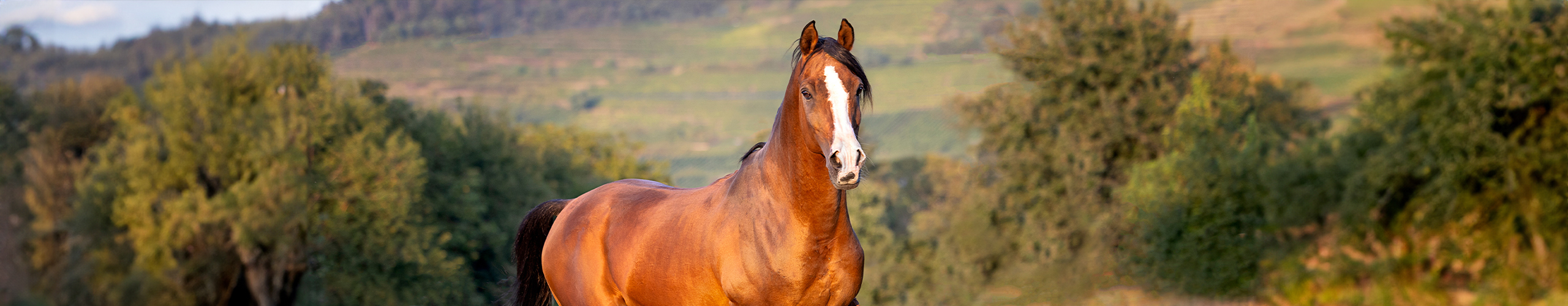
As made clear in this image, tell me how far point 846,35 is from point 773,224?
0.83m

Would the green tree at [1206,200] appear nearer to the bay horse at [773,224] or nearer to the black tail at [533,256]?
the black tail at [533,256]

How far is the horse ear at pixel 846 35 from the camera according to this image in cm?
404

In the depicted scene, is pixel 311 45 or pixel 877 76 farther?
pixel 877 76

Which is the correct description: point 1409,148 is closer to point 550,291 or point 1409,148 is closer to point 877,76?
point 550,291

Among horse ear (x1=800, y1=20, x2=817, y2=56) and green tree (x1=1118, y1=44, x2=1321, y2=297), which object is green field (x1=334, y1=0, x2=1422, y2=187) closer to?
green tree (x1=1118, y1=44, x2=1321, y2=297)

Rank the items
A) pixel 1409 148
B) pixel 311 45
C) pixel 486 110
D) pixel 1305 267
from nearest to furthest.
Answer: pixel 1409 148, pixel 1305 267, pixel 311 45, pixel 486 110

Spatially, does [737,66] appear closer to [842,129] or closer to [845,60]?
[845,60]

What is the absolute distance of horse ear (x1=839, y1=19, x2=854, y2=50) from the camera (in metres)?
4.04

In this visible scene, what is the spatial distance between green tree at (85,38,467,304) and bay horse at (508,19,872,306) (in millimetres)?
27665

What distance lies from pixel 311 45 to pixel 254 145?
252 inches

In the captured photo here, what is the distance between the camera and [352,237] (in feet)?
102

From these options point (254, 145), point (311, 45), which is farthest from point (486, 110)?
point (254, 145)

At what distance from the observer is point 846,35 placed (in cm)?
409

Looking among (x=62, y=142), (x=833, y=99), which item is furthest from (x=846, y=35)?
(x=62, y=142)
